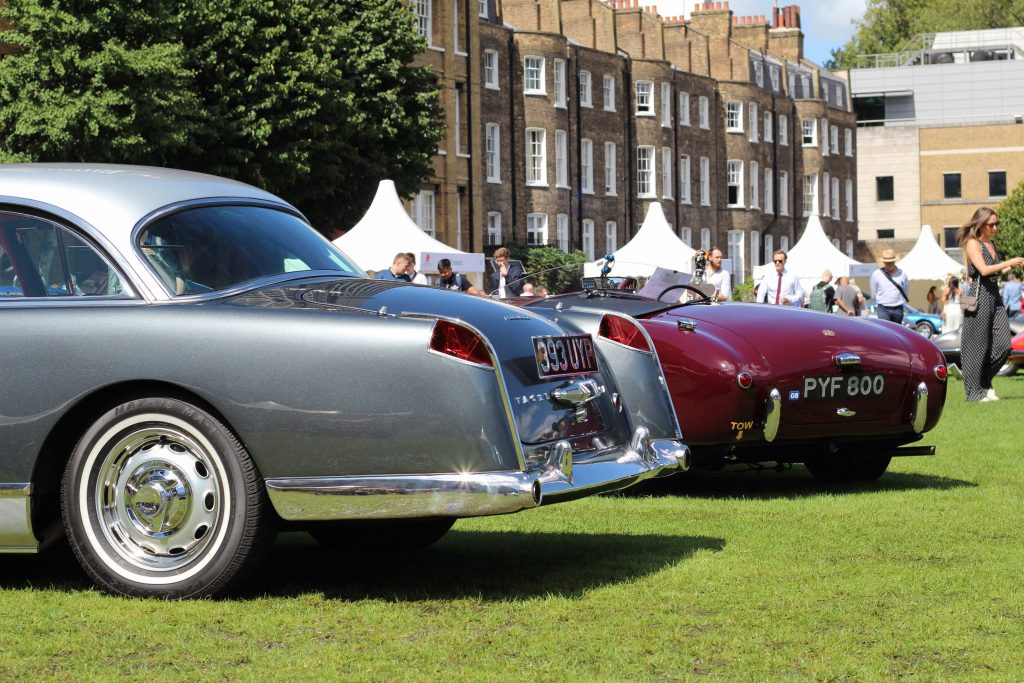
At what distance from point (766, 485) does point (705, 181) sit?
6502cm

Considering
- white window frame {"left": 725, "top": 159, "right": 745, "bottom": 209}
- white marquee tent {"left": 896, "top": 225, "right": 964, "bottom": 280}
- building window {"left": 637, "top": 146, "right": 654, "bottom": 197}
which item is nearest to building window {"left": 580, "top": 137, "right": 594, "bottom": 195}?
building window {"left": 637, "top": 146, "right": 654, "bottom": 197}

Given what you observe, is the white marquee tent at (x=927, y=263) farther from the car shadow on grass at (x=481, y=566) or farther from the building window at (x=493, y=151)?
the car shadow on grass at (x=481, y=566)

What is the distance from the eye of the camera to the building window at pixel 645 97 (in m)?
68.8

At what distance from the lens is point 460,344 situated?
5.96 m

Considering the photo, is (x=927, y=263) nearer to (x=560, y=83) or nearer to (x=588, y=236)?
(x=560, y=83)

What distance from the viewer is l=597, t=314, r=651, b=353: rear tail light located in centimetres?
775

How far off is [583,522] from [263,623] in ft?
9.74

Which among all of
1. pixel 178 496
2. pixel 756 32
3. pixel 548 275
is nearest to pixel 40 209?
pixel 178 496

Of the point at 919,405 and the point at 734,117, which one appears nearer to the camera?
the point at 919,405

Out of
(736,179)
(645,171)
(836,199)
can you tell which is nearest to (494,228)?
(645,171)

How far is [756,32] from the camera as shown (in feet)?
283

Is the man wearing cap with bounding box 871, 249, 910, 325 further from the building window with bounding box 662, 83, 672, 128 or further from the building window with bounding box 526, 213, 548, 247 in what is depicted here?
the building window with bounding box 662, 83, 672, 128

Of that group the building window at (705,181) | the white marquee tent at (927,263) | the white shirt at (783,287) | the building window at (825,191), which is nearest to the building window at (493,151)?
the white marquee tent at (927,263)

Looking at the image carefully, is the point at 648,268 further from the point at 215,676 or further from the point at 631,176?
the point at 631,176
